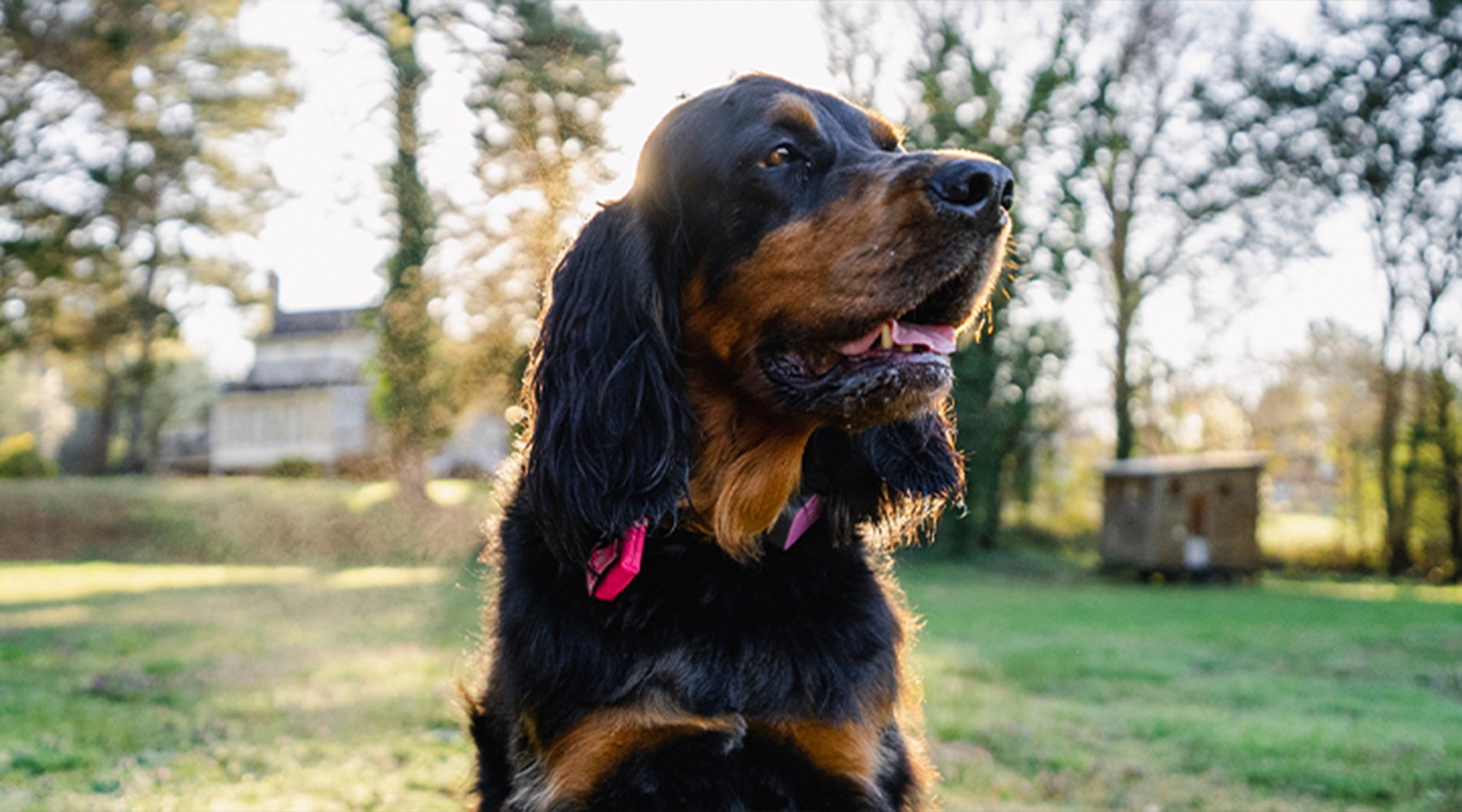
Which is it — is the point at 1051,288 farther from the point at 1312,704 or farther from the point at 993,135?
the point at 1312,704

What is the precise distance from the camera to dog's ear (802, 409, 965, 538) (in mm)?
3068

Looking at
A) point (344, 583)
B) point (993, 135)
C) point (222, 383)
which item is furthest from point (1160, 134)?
point (222, 383)

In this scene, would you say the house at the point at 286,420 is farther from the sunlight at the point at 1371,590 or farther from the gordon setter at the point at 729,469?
the gordon setter at the point at 729,469

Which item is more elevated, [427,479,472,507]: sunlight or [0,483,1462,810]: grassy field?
[427,479,472,507]: sunlight

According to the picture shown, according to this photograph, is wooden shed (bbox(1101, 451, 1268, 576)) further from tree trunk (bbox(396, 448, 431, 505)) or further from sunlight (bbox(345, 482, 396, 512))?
sunlight (bbox(345, 482, 396, 512))

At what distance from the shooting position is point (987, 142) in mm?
22156

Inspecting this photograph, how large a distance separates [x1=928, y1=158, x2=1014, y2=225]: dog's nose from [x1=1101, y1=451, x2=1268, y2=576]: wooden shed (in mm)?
19262

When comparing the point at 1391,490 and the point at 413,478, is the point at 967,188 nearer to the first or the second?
the point at 413,478

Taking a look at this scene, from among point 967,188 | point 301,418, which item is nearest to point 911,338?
point 967,188

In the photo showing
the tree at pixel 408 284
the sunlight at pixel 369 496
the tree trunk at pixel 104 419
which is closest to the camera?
the tree at pixel 408 284

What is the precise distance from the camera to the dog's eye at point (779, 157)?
9.19 ft

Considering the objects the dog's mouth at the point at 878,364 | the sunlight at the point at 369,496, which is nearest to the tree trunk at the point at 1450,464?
the sunlight at the point at 369,496

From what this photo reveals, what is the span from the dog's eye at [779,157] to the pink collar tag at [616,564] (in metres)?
0.95

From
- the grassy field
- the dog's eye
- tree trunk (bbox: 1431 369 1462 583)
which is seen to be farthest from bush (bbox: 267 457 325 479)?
the dog's eye
